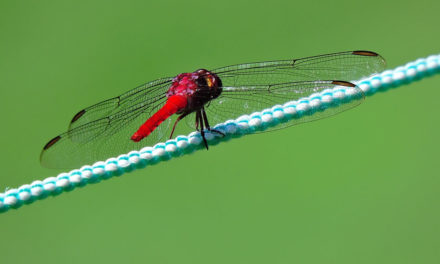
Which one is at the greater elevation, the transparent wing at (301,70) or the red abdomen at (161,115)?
the transparent wing at (301,70)

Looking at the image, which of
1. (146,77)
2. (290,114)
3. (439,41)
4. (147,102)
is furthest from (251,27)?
(290,114)

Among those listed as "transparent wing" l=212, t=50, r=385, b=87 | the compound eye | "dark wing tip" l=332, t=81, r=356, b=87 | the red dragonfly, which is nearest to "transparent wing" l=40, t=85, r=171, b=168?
the red dragonfly

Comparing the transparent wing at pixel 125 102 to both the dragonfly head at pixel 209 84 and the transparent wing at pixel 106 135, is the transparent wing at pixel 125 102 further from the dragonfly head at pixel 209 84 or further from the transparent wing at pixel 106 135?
the dragonfly head at pixel 209 84

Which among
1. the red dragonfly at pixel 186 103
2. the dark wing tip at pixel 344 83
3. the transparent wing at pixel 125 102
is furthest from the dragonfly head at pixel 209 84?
the dark wing tip at pixel 344 83

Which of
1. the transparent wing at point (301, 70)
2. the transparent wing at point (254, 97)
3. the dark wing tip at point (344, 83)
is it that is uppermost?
the transparent wing at point (301, 70)

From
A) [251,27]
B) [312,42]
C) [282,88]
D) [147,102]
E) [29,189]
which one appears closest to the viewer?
[29,189]

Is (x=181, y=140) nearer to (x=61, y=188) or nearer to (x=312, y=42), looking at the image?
(x=61, y=188)
